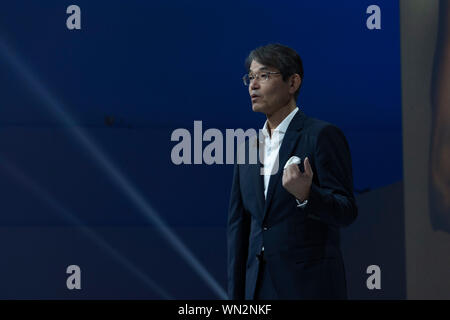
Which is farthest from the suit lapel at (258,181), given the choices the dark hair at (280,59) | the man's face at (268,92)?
the dark hair at (280,59)

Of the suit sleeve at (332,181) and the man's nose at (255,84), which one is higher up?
the man's nose at (255,84)

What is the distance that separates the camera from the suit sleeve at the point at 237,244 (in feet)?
5.92

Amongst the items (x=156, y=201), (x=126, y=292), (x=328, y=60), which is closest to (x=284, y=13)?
(x=328, y=60)

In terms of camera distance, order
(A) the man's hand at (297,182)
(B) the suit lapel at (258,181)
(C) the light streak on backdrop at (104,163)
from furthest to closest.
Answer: (C) the light streak on backdrop at (104,163), (B) the suit lapel at (258,181), (A) the man's hand at (297,182)

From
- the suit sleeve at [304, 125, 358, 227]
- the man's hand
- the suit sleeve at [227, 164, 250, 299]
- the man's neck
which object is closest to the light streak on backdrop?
the suit sleeve at [227, 164, 250, 299]

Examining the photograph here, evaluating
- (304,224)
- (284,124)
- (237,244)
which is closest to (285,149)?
(284,124)

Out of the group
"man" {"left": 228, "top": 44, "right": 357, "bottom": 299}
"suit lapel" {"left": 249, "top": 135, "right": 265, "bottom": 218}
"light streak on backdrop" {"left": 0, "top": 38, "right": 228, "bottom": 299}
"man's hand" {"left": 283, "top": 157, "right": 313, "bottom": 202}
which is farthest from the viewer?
"light streak on backdrop" {"left": 0, "top": 38, "right": 228, "bottom": 299}

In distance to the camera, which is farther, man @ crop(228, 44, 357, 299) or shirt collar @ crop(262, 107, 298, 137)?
shirt collar @ crop(262, 107, 298, 137)

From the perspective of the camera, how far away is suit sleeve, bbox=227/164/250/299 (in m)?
1.80

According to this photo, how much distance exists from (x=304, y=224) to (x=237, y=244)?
0.26 metres

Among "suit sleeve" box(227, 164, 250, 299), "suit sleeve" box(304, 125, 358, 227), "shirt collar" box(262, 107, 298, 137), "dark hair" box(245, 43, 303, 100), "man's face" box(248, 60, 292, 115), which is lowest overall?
"suit sleeve" box(227, 164, 250, 299)

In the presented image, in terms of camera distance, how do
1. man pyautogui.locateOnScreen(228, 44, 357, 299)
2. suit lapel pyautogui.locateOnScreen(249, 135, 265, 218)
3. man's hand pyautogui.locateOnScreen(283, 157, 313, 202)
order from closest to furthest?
man's hand pyautogui.locateOnScreen(283, 157, 313, 202) < man pyautogui.locateOnScreen(228, 44, 357, 299) < suit lapel pyautogui.locateOnScreen(249, 135, 265, 218)

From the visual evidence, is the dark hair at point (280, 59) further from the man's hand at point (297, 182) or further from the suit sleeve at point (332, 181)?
the man's hand at point (297, 182)

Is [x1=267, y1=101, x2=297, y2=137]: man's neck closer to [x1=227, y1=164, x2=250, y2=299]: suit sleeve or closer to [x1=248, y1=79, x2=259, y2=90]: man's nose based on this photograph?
[x1=248, y1=79, x2=259, y2=90]: man's nose
